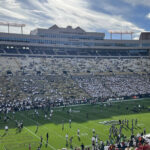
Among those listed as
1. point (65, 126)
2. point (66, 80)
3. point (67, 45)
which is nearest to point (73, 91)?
point (66, 80)

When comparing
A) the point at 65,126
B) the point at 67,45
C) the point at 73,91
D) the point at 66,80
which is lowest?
the point at 65,126

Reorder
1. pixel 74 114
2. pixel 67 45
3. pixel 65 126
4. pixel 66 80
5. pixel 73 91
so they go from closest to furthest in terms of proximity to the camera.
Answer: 1. pixel 65 126
2. pixel 74 114
3. pixel 73 91
4. pixel 66 80
5. pixel 67 45

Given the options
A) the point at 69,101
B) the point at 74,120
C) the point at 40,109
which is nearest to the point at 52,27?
the point at 69,101

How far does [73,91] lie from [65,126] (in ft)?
65.8

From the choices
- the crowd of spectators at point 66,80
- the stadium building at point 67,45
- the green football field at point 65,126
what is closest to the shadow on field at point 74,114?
the green football field at point 65,126

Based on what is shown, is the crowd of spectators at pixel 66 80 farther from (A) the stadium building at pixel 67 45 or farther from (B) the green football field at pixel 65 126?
(B) the green football field at pixel 65 126

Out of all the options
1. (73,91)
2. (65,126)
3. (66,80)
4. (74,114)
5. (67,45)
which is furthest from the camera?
(67,45)

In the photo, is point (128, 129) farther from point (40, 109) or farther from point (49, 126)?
point (40, 109)

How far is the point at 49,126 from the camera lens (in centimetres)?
2675

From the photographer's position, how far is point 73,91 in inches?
1839

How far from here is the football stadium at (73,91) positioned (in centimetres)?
2258

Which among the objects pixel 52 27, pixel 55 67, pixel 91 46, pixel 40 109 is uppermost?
pixel 52 27

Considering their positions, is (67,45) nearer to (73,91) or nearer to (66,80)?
(66,80)

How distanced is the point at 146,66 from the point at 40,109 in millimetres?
39831
